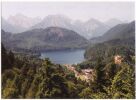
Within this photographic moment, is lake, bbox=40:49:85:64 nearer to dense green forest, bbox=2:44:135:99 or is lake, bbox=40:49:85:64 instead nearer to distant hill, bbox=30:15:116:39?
dense green forest, bbox=2:44:135:99

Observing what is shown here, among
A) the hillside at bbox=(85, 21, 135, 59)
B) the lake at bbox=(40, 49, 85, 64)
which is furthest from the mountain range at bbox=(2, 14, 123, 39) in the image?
the lake at bbox=(40, 49, 85, 64)

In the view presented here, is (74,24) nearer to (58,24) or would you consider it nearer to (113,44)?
(58,24)

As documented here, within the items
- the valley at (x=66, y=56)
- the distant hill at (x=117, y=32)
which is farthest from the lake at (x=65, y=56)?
the distant hill at (x=117, y=32)

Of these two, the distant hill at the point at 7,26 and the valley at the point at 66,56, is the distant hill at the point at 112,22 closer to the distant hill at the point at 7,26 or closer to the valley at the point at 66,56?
the valley at the point at 66,56

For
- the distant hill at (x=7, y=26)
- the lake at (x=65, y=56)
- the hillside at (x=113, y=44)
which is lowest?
the lake at (x=65, y=56)

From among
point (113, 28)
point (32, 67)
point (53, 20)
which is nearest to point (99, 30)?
point (113, 28)

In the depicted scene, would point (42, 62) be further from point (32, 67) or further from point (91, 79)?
point (91, 79)
